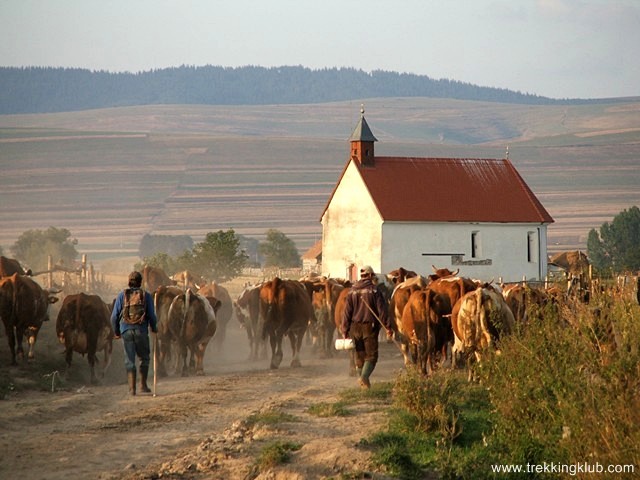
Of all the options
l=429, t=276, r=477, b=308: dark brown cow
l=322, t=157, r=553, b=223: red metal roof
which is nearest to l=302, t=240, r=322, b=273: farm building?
l=322, t=157, r=553, b=223: red metal roof

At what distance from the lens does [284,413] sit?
15773 mm

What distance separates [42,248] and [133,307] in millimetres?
70860

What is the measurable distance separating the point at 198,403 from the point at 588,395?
6.92m

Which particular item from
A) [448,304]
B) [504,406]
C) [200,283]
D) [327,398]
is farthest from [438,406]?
[200,283]

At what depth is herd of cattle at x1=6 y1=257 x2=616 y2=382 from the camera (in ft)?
64.7

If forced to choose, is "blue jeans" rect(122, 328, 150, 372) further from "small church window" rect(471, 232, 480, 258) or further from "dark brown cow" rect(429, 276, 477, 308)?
"small church window" rect(471, 232, 480, 258)

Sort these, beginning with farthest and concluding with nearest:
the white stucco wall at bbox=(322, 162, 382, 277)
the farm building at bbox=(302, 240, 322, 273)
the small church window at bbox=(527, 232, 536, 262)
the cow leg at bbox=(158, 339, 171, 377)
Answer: the farm building at bbox=(302, 240, 322, 273) → the small church window at bbox=(527, 232, 536, 262) → the white stucco wall at bbox=(322, 162, 382, 277) → the cow leg at bbox=(158, 339, 171, 377)

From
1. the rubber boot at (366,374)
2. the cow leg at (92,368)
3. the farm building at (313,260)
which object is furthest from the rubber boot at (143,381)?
the farm building at (313,260)

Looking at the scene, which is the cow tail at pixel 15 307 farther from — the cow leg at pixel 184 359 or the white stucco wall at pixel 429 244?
the white stucco wall at pixel 429 244

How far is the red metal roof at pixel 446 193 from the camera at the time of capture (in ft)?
196

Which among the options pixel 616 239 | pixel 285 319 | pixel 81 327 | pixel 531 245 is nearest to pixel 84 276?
pixel 531 245

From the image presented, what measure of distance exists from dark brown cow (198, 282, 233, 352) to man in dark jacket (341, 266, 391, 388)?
12801 millimetres

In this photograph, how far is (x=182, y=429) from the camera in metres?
15.3

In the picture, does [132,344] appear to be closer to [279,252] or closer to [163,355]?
[163,355]
